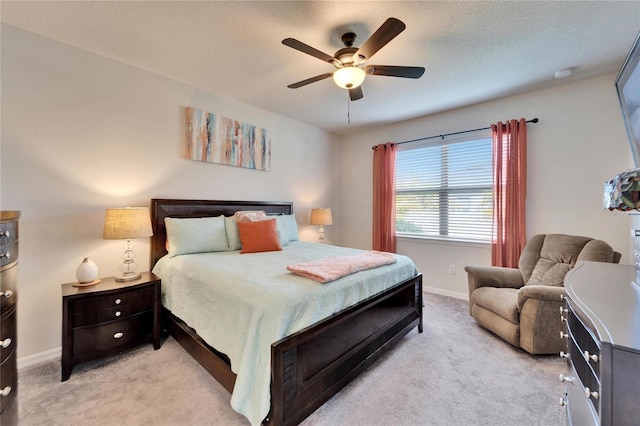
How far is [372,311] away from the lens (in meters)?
2.00

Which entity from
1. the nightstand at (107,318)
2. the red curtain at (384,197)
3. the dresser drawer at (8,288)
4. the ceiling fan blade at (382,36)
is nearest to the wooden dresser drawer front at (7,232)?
the dresser drawer at (8,288)

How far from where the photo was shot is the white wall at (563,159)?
8.66 feet

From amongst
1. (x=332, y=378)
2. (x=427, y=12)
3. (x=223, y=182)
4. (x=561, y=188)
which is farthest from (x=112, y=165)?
(x=561, y=188)

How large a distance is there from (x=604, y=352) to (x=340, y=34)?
2.33 meters

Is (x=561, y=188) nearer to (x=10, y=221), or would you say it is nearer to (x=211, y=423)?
(x=211, y=423)

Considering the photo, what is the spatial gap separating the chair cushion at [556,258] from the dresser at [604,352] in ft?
4.91

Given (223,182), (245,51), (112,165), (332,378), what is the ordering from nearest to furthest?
(332,378), (245,51), (112,165), (223,182)

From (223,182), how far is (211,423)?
8.27 ft

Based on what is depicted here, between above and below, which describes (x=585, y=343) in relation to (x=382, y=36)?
below

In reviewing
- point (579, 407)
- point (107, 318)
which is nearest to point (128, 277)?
point (107, 318)

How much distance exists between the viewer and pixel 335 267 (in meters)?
1.95

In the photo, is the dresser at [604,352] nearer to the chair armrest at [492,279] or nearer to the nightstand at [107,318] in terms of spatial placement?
the chair armrest at [492,279]

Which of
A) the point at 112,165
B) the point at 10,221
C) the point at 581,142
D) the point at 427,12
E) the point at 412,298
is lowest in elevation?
the point at 412,298

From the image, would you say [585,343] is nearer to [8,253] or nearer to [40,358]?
[8,253]
